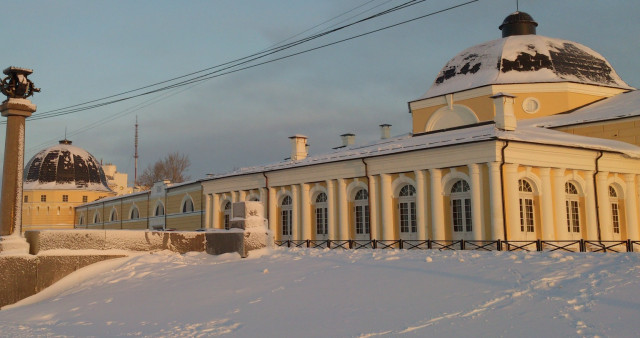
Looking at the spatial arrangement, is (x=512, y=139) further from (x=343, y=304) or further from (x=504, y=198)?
(x=343, y=304)

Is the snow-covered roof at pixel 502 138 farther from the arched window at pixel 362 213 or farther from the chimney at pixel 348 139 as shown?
the chimney at pixel 348 139

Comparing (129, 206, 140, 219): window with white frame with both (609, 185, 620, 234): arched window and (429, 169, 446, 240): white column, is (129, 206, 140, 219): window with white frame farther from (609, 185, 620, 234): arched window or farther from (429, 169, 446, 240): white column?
(609, 185, 620, 234): arched window

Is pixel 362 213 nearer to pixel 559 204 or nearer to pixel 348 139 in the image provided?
pixel 559 204

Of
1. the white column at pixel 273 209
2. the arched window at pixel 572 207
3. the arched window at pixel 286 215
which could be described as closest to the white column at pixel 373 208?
the arched window at pixel 286 215

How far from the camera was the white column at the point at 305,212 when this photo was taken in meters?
33.5

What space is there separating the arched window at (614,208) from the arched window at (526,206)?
4.99 m

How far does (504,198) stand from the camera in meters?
25.0

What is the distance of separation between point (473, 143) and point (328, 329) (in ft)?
56.8

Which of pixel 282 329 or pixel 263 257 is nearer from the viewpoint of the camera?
pixel 282 329

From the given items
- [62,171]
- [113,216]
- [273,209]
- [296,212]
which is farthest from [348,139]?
[62,171]

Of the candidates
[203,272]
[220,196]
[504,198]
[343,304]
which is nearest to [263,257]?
[203,272]

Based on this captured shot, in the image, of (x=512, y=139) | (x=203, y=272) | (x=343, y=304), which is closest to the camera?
(x=343, y=304)

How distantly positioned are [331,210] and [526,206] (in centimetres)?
1019

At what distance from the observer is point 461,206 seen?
2672 cm
